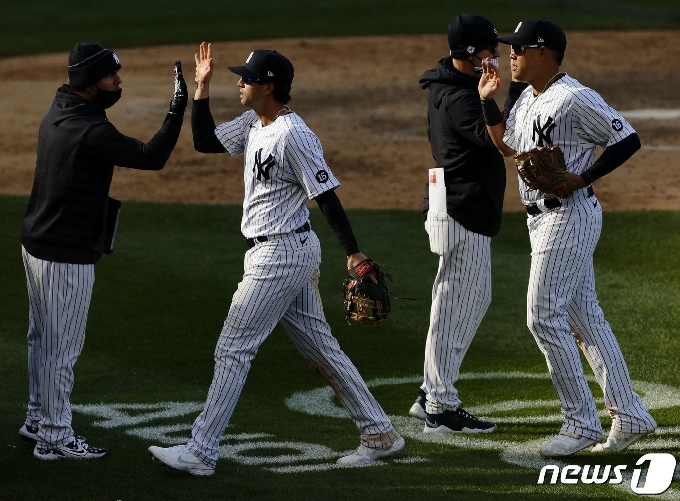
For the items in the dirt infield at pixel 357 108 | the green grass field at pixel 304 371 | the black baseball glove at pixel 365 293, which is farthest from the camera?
the dirt infield at pixel 357 108

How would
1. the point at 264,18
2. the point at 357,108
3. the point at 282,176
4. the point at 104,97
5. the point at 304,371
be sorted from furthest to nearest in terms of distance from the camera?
the point at 264,18
the point at 357,108
the point at 304,371
the point at 104,97
the point at 282,176

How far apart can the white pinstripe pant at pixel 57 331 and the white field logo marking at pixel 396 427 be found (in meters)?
0.54

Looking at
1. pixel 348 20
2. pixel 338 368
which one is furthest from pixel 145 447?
pixel 348 20

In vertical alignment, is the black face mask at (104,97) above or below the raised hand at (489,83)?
below

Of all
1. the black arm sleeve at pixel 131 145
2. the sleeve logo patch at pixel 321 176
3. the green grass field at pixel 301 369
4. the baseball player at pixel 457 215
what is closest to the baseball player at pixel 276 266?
the sleeve logo patch at pixel 321 176

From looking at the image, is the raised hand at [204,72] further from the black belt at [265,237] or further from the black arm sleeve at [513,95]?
the black arm sleeve at [513,95]

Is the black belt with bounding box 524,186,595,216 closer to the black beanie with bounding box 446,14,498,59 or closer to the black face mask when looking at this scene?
the black beanie with bounding box 446,14,498,59

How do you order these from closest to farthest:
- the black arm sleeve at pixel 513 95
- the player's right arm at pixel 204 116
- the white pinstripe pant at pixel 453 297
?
the player's right arm at pixel 204 116 < the black arm sleeve at pixel 513 95 < the white pinstripe pant at pixel 453 297

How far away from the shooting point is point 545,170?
5277 mm

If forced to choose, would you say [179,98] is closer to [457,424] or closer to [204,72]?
[204,72]

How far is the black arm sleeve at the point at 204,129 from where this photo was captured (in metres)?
5.66

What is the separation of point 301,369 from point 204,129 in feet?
7.37

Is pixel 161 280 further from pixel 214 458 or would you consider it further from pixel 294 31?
pixel 294 31

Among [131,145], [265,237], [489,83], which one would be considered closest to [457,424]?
[265,237]
